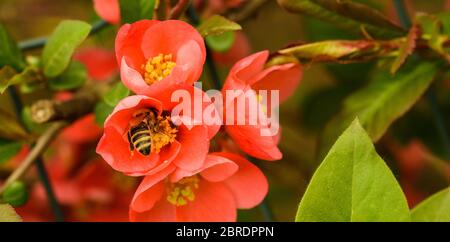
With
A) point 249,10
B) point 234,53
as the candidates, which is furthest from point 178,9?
point 234,53

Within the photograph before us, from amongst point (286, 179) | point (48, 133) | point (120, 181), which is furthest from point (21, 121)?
point (286, 179)

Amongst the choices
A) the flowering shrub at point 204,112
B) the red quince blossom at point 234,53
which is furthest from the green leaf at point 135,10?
the red quince blossom at point 234,53

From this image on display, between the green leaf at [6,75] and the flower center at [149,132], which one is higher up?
the green leaf at [6,75]

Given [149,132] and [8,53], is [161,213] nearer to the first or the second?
[149,132]

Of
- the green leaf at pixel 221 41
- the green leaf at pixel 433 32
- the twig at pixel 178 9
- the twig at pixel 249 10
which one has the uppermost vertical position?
the twig at pixel 178 9

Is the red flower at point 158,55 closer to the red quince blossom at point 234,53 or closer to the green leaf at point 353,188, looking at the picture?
the green leaf at point 353,188

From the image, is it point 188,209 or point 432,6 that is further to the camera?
point 432,6

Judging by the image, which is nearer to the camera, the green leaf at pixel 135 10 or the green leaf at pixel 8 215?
the green leaf at pixel 8 215
